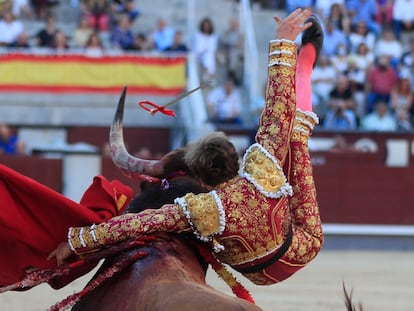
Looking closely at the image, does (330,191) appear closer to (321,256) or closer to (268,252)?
(321,256)

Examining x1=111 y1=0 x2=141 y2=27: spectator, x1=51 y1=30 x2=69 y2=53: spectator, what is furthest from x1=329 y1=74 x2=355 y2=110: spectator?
x1=51 y1=30 x2=69 y2=53: spectator

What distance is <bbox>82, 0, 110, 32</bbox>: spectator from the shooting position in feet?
40.8

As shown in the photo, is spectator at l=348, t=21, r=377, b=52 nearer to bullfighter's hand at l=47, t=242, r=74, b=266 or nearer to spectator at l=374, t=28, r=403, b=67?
spectator at l=374, t=28, r=403, b=67

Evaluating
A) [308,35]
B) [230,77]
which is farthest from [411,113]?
[308,35]

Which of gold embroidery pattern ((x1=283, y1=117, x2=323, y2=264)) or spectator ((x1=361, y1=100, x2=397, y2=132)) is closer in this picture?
gold embroidery pattern ((x1=283, y1=117, x2=323, y2=264))

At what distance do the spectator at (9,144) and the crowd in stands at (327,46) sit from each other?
1.32m

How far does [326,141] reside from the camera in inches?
426

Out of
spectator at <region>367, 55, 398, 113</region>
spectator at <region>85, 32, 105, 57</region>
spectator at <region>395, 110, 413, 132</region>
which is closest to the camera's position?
spectator at <region>395, 110, 413, 132</region>

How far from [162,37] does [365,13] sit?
235 cm

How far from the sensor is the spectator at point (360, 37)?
1204cm

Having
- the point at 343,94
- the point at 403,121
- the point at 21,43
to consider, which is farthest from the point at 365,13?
the point at 21,43

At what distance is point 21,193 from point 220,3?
10.3 meters

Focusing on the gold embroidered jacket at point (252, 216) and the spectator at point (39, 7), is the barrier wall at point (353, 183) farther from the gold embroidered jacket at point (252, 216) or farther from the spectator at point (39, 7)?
the gold embroidered jacket at point (252, 216)

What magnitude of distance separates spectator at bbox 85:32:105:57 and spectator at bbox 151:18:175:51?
2.06 feet
